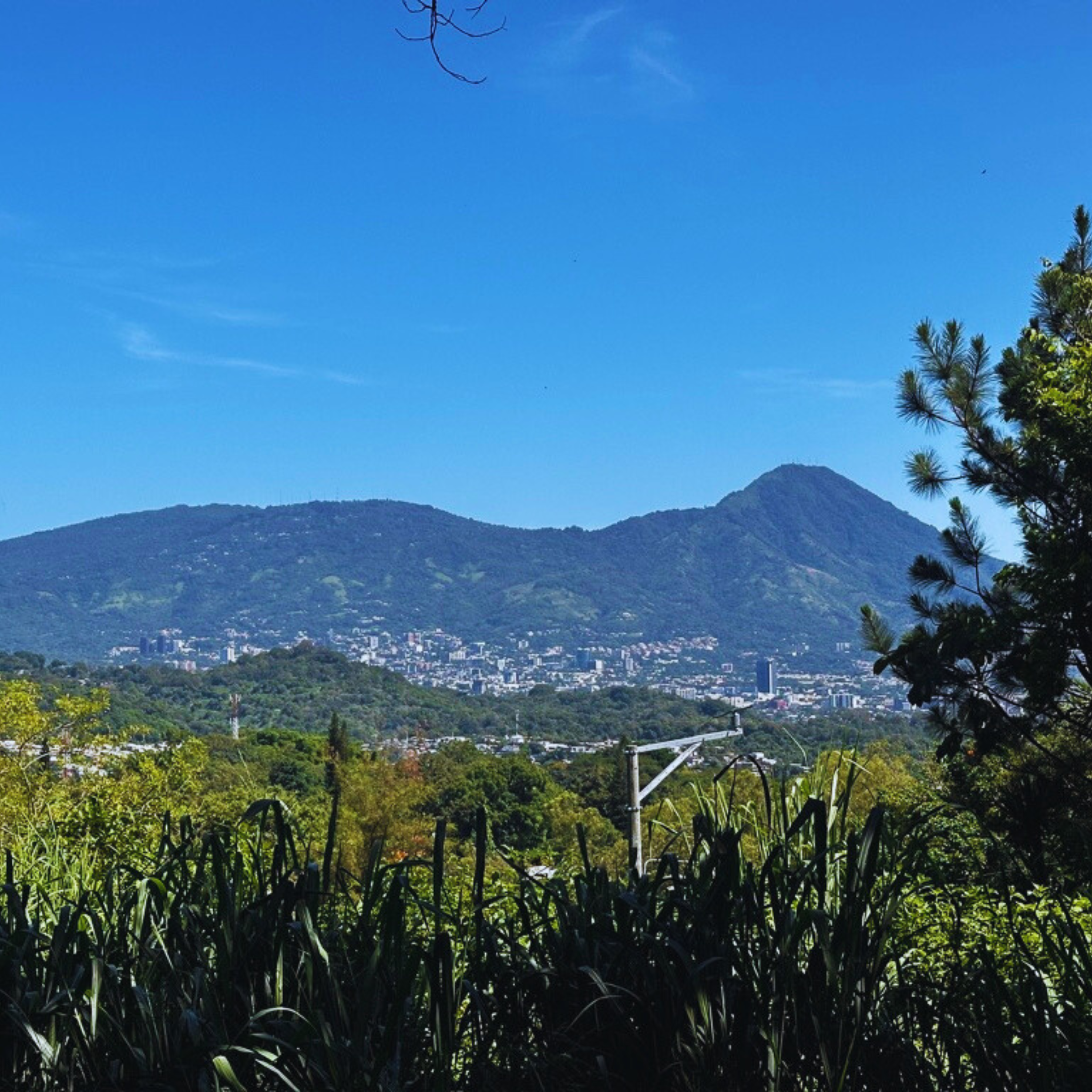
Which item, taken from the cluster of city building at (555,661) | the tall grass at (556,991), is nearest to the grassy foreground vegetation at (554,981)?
the tall grass at (556,991)

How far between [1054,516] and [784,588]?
592 feet

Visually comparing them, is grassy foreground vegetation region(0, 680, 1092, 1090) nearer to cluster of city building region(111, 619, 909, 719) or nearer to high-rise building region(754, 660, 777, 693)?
high-rise building region(754, 660, 777, 693)

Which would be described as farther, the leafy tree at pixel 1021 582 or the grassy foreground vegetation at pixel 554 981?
the leafy tree at pixel 1021 582

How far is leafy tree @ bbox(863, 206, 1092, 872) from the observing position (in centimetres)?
819

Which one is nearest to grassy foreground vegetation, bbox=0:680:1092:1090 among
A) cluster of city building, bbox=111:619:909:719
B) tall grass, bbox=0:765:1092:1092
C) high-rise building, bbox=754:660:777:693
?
tall grass, bbox=0:765:1092:1092

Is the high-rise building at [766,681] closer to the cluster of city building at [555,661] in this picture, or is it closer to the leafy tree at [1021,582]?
the cluster of city building at [555,661]

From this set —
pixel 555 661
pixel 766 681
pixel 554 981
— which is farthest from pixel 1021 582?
pixel 555 661

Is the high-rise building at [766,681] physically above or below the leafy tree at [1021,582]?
below

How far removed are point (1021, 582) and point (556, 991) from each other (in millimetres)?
7118

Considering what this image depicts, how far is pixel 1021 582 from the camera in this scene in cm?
847

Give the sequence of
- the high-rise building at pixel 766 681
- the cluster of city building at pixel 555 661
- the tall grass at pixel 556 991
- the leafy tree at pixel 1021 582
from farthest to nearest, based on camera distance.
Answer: the cluster of city building at pixel 555 661 → the high-rise building at pixel 766 681 → the leafy tree at pixel 1021 582 → the tall grass at pixel 556 991

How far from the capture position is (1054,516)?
9.27 m

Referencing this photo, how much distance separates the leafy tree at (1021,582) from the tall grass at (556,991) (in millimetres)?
5043

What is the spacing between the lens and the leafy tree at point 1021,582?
8188 millimetres
